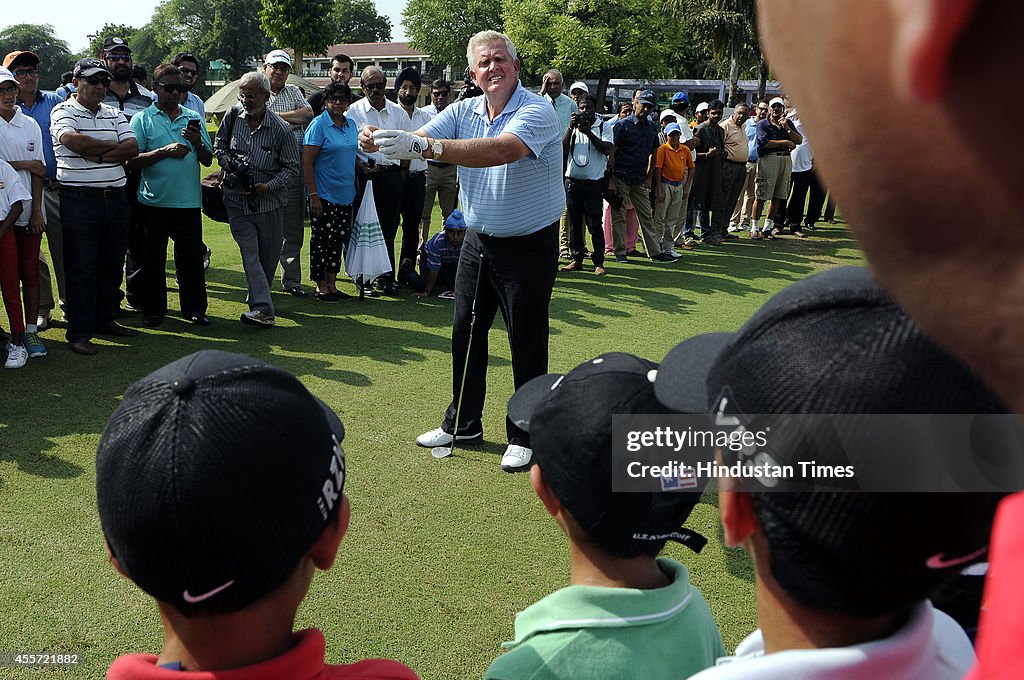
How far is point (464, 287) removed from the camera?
4.57m

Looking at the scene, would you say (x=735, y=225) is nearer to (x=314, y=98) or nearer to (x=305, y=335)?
(x=314, y=98)

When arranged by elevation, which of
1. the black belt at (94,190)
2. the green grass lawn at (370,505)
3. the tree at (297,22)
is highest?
the tree at (297,22)

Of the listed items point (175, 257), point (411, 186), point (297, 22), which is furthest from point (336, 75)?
point (297, 22)

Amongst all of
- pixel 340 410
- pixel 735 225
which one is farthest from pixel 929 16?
pixel 735 225

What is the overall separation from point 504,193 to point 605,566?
267 centimetres

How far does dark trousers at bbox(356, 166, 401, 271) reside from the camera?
834 cm

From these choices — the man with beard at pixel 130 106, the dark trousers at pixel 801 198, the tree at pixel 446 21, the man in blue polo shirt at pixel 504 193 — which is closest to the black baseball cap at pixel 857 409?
the man in blue polo shirt at pixel 504 193

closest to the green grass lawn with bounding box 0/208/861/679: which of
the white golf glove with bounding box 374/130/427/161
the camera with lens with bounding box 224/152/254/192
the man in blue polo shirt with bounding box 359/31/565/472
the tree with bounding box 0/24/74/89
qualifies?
the man in blue polo shirt with bounding box 359/31/565/472

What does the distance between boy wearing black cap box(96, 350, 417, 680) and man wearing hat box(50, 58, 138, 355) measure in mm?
5107

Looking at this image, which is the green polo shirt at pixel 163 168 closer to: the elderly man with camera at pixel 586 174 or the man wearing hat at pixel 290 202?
the man wearing hat at pixel 290 202

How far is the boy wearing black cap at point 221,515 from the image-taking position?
4.30 feet

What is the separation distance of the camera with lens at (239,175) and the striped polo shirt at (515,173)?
2.85 metres

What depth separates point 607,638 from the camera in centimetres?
166

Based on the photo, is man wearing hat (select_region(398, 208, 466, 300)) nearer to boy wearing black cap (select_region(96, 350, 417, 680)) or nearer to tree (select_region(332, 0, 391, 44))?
boy wearing black cap (select_region(96, 350, 417, 680))
